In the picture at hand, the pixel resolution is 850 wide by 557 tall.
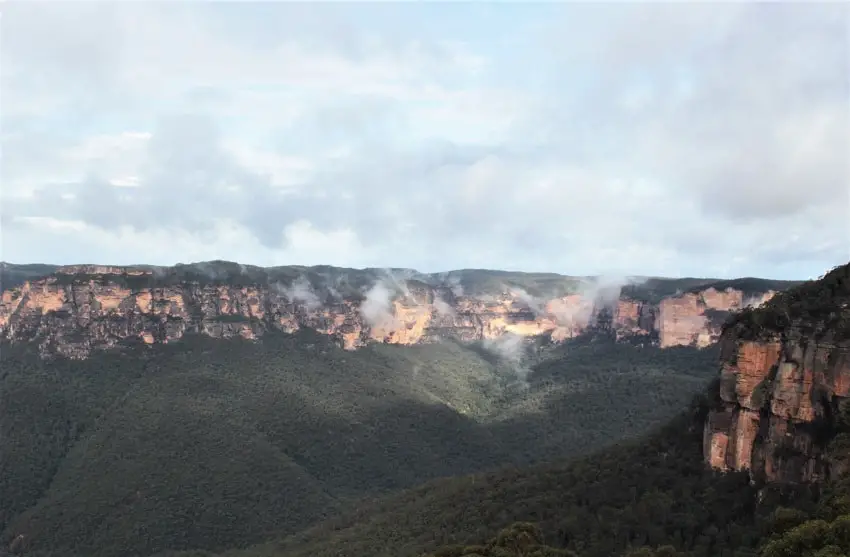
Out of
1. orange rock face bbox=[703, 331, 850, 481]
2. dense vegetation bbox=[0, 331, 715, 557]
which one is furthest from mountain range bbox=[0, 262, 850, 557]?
dense vegetation bbox=[0, 331, 715, 557]

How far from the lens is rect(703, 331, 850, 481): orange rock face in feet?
120

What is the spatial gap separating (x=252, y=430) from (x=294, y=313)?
53336 millimetres

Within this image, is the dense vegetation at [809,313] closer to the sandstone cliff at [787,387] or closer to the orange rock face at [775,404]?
the sandstone cliff at [787,387]

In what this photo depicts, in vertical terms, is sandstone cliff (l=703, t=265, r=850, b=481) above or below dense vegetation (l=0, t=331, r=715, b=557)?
above

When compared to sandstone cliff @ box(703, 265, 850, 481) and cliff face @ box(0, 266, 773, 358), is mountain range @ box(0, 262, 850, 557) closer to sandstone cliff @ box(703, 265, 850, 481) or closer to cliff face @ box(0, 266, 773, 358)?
sandstone cliff @ box(703, 265, 850, 481)

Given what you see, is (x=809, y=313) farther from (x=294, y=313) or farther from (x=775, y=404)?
(x=294, y=313)

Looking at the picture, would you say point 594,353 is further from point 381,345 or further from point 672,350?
point 381,345

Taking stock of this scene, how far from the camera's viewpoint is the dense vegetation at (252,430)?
246 ft

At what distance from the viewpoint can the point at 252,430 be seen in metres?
92.2

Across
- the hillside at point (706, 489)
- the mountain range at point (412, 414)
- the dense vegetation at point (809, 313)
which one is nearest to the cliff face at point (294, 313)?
the mountain range at point (412, 414)

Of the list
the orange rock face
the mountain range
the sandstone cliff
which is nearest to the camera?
the sandstone cliff

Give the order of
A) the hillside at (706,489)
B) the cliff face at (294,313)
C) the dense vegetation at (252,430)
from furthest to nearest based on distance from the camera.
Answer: the cliff face at (294,313) → the dense vegetation at (252,430) → the hillside at (706,489)

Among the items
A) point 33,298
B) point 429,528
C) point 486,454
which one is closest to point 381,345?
point 486,454

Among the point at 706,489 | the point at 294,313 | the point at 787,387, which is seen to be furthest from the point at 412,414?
the point at 787,387
